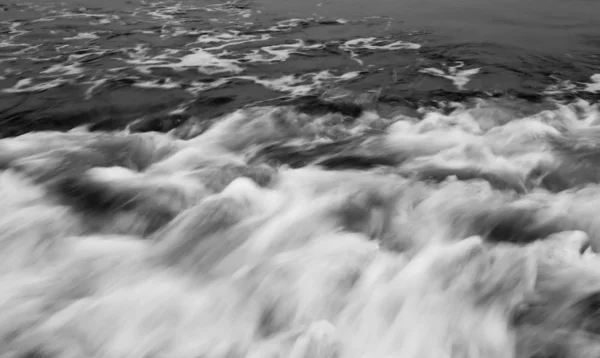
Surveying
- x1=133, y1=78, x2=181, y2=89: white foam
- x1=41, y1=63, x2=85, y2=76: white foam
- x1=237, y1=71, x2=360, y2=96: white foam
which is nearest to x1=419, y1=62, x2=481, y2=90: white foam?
x1=237, y1=71, x2=360, y2=96: white foam

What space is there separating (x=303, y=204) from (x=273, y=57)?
154 inches

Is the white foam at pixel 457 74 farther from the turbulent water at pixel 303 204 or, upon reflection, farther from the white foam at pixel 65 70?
the white foam at pixel 65 70

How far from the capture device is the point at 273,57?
Answer: 663cm

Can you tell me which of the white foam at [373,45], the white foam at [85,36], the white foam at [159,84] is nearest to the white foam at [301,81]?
the white foam at [159,84]

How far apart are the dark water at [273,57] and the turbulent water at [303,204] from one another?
49mm

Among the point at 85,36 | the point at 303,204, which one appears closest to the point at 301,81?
the point at 303,204

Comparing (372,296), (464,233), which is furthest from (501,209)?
(372,296)

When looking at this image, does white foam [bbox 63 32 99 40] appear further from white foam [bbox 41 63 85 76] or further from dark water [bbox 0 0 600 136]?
white foam [bbox 41 63 85 76]

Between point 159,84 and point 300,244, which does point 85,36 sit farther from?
point 300,244

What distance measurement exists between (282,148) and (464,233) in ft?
5.52

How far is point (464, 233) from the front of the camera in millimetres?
2863

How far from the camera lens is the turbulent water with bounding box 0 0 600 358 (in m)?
2.18

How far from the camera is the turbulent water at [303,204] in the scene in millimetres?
2182

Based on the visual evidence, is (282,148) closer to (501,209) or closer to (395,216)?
(395,216)
